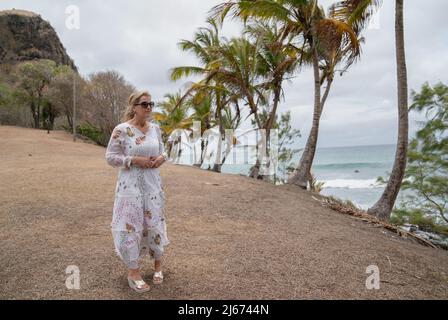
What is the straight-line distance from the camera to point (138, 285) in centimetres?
298

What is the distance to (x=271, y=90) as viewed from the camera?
13.6 meters

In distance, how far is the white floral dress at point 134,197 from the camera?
114 inches

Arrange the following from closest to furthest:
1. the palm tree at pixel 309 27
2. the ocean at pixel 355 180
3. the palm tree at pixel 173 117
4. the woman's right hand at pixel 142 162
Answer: the woman's right hand at pixel 142 162 → the palm tree at pixel 309 27 → the palm tree at pixel 173 117 → the ocean at pixel 355 180

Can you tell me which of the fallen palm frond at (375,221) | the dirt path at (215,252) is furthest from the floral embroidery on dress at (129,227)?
the fallen palm frond at (375,221)

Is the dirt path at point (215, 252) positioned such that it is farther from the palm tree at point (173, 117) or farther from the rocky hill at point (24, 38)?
the rocky hill at point (24, 38)

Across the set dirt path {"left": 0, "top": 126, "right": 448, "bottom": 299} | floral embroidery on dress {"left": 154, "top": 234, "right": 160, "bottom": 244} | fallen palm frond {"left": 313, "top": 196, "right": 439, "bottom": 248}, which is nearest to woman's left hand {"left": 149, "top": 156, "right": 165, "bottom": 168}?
floral embroidery on dress {"left": 154, "top": 234, "right": 160, "bottom": 244}

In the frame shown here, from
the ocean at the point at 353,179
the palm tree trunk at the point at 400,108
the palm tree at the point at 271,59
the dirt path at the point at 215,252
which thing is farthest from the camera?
the ocean at the point at 353,179

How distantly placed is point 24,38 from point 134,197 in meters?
52.5

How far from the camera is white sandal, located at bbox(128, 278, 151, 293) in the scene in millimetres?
2984

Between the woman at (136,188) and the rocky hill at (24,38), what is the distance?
1963 inches

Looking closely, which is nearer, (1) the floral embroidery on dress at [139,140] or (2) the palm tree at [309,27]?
(1) the floral embroidery on dress at [139,140]

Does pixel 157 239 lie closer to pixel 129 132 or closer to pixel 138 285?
pixel 138 285

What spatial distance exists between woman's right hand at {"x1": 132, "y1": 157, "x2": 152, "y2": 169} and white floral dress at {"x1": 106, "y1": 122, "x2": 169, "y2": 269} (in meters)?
0.06
